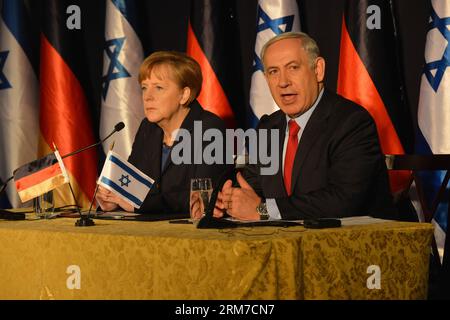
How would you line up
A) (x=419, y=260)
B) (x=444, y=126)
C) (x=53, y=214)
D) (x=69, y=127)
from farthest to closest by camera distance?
1. (x=69, y=127)
2. (x=444, y=126)
3. (x=53, y=214)
4. (x=419, y=260)

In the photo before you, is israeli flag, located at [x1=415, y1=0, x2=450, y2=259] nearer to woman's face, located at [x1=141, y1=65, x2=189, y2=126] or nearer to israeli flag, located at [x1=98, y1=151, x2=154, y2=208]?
woman's face, located at [x1=141, y1=65, x2=189, y2=126]

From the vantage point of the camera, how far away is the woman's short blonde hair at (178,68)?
389cm

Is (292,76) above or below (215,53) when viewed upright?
below

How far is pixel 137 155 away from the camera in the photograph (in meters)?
4.13

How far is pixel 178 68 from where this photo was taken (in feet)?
12.9

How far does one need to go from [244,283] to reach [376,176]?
3.85 ft

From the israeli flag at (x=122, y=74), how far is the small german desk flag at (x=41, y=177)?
2033 mm

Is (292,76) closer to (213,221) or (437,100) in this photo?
(213,221)

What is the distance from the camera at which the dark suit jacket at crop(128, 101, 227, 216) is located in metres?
3.59

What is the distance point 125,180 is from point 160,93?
0.89m

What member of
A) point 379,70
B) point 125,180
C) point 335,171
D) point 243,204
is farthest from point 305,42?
point 379,70

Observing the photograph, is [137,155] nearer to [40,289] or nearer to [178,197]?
[178,197]

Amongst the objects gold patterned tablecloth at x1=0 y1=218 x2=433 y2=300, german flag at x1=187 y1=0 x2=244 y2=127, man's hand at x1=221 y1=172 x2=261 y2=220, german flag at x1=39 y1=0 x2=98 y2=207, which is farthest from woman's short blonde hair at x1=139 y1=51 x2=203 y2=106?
german flag at x1=39 y1=0 x2=98 y2=207

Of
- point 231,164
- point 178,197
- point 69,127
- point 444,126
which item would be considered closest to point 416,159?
point 444,126
